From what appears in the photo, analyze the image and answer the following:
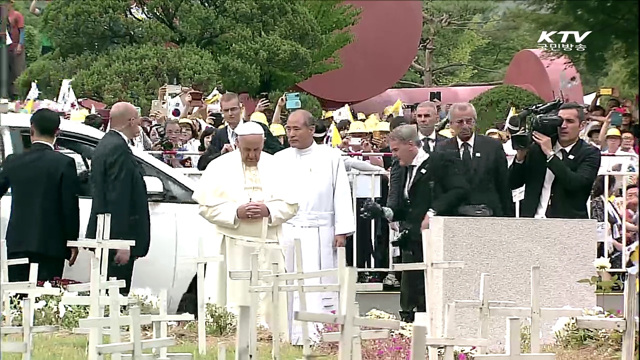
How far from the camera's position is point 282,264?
1070 centimetres

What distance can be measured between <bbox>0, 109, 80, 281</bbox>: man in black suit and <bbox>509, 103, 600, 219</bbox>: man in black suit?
128 inches

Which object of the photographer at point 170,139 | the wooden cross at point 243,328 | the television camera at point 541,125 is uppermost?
the photographer at point 170,139

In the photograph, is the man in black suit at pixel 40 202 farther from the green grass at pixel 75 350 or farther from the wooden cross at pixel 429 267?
the wooden cross at pixel 429 267

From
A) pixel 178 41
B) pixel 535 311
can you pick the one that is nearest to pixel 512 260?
pixel 535 311

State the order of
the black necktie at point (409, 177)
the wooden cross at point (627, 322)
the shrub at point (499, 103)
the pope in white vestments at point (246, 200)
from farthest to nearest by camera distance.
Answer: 1. the shrub at point (499, 103)
2. the black necktie at point (409, 177)
3. the pope in white vestments at point (246, 200)
4. the wooden cross at point (627, 322)

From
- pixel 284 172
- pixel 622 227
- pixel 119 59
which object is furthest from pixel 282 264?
pixel 119 59

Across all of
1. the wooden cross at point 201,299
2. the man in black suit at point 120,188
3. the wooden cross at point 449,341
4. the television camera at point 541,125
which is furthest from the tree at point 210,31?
the wooden cross at point 449,341

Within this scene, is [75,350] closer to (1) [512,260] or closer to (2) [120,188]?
(2) [120,188]

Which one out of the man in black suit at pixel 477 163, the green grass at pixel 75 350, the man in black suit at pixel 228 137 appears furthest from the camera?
the man in black suit at pixel 228 137

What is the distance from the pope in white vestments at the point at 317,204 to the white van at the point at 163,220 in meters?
0.90

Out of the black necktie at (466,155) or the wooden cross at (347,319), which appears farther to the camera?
the black necktie at (466,155)

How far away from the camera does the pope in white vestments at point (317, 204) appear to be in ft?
36.4

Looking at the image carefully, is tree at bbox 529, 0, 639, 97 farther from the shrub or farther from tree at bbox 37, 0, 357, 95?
tree at bbox 37, 0, 357, 95

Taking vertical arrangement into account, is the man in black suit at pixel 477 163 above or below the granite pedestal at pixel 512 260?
above
